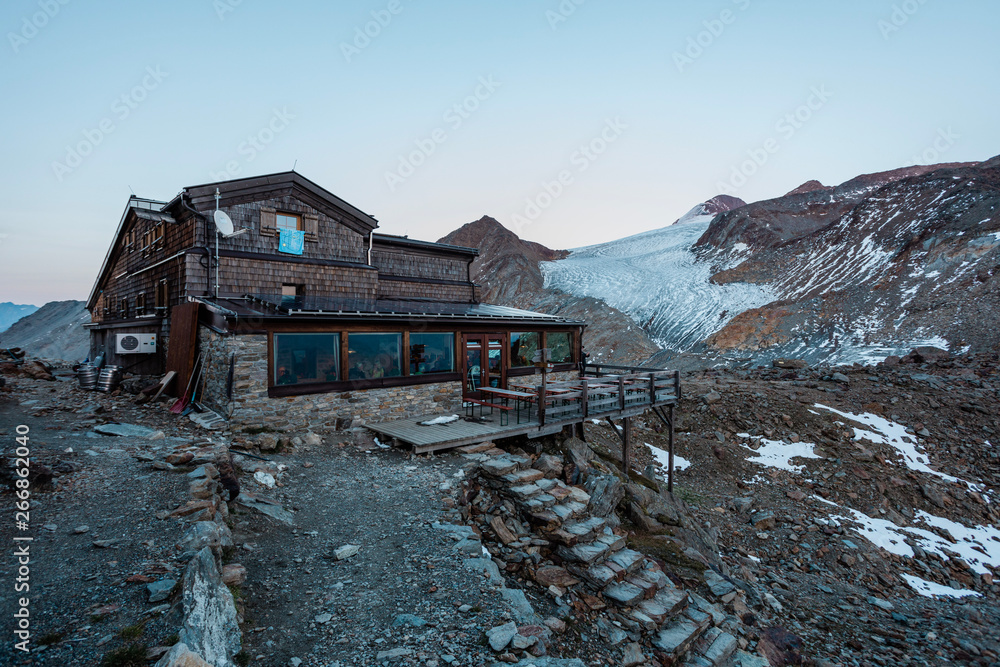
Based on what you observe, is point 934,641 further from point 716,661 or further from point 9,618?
point 9,618

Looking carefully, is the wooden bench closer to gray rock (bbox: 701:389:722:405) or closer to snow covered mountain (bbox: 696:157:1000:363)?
gray rock (bbox: 701:389:722:405)

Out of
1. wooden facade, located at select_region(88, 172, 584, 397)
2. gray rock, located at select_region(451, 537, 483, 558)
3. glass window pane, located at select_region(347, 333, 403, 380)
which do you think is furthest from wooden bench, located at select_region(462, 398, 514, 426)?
gray rock, located at select_region(451, 537, 483, 558)

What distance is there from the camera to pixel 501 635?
14.9ft

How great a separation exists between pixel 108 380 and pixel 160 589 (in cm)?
1376

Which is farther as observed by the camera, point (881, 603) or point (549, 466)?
point (881, 603)

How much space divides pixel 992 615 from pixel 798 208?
202 ft

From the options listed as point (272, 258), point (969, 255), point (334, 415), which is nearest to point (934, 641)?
point (334, 415)

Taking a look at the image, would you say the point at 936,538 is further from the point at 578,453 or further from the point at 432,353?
the point at 432,353

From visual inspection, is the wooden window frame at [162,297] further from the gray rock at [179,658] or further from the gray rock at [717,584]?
the gray rock at [717,584]

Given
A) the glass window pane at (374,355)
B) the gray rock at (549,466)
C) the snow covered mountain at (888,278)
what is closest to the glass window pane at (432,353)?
the glass window pane at (374,355)

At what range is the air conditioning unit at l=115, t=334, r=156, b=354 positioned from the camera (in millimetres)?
15047

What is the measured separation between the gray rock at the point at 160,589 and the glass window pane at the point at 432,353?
883 centimetres

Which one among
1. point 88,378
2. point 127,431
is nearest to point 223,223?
point 127,431

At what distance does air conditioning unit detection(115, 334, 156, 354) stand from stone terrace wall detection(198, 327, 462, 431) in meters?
4.58
